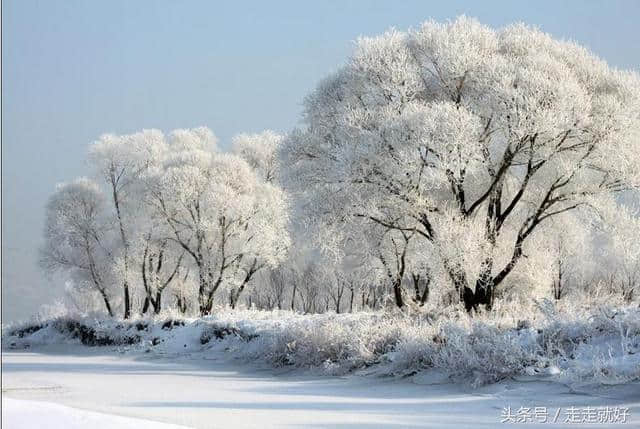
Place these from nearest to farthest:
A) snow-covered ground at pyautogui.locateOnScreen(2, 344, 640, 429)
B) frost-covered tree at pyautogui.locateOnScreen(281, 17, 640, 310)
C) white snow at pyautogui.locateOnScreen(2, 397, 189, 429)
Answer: white snow at pyautogui.locateOnScreen(2, 397, 189, 429), snow-covered ground at pyautogui.locateOnScreen(2, 344, 640, 429), frost-covered tree at pyautogui.locateOnScreen(281, 17, 640, 310)

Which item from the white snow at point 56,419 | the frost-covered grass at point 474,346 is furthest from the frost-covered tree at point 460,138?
the white snow at point 56,419

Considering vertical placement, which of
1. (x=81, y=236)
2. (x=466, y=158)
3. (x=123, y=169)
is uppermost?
(x=123, y=169)

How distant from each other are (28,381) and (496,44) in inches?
745

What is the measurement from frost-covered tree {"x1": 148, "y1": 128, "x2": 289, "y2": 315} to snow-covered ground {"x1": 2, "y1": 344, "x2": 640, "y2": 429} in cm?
2457

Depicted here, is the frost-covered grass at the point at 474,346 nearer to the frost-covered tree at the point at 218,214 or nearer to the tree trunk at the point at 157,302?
the frost-covered tree at the point at 218,214

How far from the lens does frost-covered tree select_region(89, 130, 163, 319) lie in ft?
137

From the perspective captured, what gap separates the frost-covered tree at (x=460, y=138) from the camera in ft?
70.2

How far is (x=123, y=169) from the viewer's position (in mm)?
42969

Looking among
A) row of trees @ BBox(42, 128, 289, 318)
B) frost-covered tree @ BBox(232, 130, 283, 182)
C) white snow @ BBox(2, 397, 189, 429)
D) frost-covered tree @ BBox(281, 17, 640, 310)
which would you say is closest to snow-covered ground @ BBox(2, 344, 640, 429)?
white snow @ BBox(2, 397, 189, 429)

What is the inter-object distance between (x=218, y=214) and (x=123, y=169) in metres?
7.86

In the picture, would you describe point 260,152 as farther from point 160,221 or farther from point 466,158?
point 466,158

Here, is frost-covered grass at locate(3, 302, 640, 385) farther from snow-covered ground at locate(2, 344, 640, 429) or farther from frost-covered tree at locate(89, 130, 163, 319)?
frost-covered tree at locate(89, 130, 163, 319)

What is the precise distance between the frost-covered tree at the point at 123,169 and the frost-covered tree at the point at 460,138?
19.5m

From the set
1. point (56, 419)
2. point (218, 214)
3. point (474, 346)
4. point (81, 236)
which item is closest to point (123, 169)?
point (81, 236)
